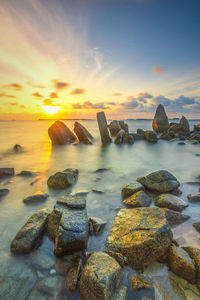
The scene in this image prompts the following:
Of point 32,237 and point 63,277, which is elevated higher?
point 32,237

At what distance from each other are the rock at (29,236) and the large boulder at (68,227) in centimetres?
15

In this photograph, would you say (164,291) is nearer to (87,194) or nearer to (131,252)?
(131,252)

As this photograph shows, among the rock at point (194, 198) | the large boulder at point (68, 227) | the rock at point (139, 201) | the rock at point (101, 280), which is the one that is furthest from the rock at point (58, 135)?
the rock at point (101, 280)

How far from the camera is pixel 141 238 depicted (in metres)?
2.31

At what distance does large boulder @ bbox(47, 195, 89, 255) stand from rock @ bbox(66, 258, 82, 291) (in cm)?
26

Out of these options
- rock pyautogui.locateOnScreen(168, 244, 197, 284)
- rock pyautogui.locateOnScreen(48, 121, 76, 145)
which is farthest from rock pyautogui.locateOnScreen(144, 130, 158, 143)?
rock pyautogui.locateOnScreen(168, 244, 197, 284)

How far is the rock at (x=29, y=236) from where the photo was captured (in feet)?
8.16

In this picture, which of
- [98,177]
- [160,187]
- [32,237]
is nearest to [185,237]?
[160,187]

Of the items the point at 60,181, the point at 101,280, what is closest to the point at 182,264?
the point at 101,280

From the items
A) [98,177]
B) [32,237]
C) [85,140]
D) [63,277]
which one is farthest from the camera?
[85,140]

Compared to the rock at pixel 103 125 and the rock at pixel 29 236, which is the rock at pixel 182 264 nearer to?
the rock at pixel 29 236

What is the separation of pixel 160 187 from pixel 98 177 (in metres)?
2.73

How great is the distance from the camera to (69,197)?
10.7ft

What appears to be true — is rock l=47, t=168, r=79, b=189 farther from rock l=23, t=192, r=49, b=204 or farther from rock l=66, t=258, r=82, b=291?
rock l=66, t=258, r=82, b=291
